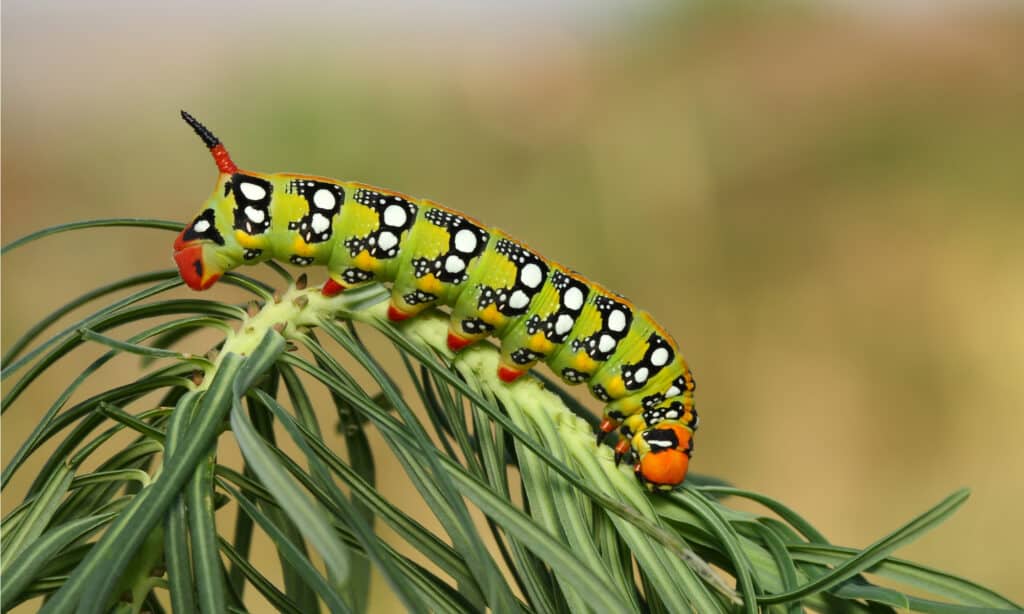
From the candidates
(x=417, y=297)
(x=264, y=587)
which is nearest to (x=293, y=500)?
(x=264, y=587)

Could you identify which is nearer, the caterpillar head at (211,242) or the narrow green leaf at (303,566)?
the narrow green leaf at (303,566)

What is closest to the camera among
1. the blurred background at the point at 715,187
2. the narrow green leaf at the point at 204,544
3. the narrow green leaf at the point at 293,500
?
the narrow green leaf at the point at 293,500

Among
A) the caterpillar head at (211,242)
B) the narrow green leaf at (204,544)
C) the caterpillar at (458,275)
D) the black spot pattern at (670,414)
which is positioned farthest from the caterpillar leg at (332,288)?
the black spot pattern at (670,414)

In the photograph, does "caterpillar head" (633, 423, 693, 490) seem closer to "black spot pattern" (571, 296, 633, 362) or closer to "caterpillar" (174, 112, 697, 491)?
"caterpillar" (174, 112, 697, 491)

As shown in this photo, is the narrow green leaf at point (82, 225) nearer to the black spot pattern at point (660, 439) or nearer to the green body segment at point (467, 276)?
the green body segment at point (467, 276)

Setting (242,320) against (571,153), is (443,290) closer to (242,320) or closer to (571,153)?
(242,320)

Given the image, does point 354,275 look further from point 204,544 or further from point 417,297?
point 204,544

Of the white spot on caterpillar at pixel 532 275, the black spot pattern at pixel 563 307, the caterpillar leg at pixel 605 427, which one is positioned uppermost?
the white spot on caterpillar at pixel 532 275

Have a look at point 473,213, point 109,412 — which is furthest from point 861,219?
point 109,412
